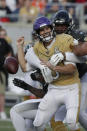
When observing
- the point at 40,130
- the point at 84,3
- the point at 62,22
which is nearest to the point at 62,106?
the point at 40,130

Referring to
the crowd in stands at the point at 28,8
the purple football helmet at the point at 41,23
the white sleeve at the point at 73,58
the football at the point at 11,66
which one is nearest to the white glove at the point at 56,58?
the white sleeve at the point at 73,58

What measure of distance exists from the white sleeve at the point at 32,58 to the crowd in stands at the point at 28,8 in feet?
20.7

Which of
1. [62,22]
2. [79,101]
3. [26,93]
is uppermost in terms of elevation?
[62,22]

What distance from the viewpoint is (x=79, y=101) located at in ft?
22.3

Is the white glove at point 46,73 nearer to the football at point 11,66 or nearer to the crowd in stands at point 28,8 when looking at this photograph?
the football at point 11,66

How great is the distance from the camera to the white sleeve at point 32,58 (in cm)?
686

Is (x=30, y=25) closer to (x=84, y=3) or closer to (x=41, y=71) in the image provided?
(x=84, y=3)

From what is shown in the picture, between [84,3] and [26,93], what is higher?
[26,93]

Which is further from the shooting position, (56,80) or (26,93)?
(26,93)

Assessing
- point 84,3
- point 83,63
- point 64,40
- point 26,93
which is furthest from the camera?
point 84,3

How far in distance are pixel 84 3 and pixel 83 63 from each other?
6.43 m

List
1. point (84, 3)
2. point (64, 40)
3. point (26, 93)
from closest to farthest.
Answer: point (64, 40), point (26, 93), point (84, 3)

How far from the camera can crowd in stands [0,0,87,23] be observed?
43.8 feet

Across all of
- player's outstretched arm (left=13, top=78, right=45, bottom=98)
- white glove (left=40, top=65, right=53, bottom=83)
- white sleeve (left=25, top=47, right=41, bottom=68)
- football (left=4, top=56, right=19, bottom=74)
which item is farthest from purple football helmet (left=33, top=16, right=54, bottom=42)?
player's outstretched arm (left=13, top=78, right=45, bottom=98)
